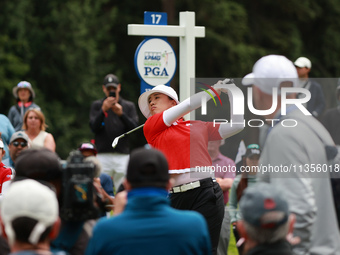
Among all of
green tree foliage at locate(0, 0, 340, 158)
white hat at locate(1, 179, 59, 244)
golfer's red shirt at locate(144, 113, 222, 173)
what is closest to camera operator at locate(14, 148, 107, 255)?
white hat at locate(1, 179, 59, 244)

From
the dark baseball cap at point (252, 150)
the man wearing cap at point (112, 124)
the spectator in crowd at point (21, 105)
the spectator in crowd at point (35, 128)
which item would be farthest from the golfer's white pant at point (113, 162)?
the dark baseball cap at point (252, 150)

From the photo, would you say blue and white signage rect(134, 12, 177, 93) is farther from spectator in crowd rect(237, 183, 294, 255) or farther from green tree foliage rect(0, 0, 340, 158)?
green tree foliage rect(0, 0, 340, 158)

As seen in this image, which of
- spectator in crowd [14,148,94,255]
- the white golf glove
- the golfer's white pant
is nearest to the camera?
spectator in crowd [14,148,94,255]

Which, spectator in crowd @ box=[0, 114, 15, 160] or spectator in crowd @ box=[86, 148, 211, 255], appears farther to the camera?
spectator in crowd @ box=[0, 114, 15, 160]

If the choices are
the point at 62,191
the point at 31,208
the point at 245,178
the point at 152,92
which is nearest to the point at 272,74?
the point at 62,191

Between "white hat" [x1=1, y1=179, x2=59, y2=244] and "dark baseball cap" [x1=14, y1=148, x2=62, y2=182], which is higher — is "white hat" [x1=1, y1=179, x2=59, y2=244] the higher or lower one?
the lower one

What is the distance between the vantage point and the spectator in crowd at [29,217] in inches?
133

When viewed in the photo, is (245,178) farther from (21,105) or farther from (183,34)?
(21,105)

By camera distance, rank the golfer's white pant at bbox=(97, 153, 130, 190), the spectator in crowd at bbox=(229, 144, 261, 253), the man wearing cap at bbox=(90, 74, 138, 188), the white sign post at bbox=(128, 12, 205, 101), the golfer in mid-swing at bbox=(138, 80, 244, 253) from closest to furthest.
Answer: the golfer in mid-swing at bbox=(138, 80, 244, 253) → the spectator in crowd at bbox=(229, 144, 261, 253) → the white sign post at bbox=(128, 12, 205, 101) → the man wearing cap at bbox=(90, 74, 138, 188) → the golfer's white pant at bbox=(97, 153, 130, 190)

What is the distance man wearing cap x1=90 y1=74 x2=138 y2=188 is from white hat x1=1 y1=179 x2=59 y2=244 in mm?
7099

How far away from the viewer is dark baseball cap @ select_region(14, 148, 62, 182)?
13.4ft

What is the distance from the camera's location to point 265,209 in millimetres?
3598

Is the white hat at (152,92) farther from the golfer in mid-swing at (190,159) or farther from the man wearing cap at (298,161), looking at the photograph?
the man wearing cap at (298,161)

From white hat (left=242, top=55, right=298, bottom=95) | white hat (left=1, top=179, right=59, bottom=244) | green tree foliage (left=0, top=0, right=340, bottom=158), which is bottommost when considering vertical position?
white hat (left=1, top=179, right=59, bottom=244)
